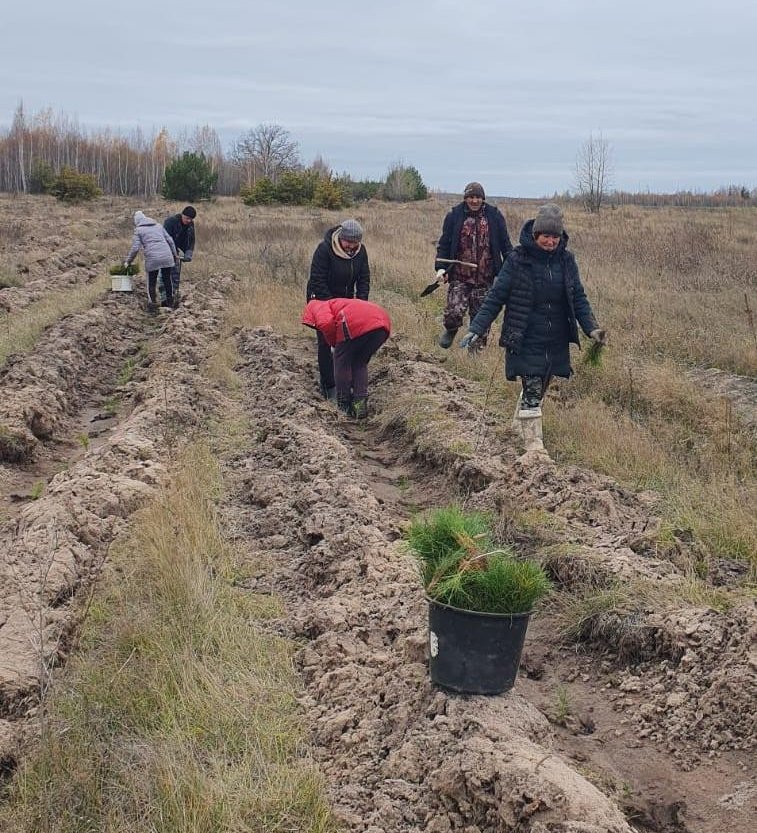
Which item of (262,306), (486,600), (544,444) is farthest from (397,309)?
(486,600)

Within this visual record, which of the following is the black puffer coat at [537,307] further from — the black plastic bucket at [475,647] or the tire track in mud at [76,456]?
the black plastic bucket at [475,647]

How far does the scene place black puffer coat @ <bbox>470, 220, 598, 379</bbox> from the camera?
24.5 ft

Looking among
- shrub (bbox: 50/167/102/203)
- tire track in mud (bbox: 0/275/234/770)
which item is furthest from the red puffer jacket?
shrub (bbox: 50/167/102/203)

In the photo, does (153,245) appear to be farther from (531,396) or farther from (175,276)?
(531,396)

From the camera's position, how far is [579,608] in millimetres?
5137

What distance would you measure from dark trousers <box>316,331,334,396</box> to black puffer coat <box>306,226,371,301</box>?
1.80ft

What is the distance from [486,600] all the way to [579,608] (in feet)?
4.48

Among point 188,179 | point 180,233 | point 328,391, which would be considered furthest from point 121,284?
point 188,179

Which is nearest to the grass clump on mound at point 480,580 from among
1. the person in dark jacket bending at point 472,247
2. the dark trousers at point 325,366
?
the dark trousers at point 325,366

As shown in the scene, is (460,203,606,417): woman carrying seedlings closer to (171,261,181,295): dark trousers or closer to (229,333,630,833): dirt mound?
(229,333,630,833): dirt mound

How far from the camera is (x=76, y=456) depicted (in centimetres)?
867

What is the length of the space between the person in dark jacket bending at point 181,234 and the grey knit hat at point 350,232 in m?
7.86

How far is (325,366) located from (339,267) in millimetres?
1083

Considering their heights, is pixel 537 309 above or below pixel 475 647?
above
